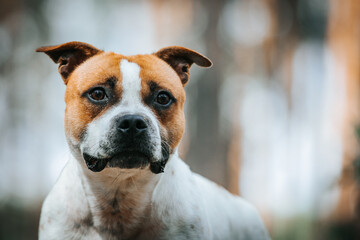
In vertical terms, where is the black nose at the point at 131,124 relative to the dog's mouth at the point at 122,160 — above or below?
above

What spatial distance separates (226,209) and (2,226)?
5.07 m

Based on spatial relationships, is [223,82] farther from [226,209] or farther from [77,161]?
[77,161]

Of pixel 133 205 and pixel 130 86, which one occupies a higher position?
pixel 130 86

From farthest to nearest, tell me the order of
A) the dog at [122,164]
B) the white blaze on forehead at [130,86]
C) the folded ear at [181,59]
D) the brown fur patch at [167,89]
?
the folded ear at [181,59], the brown fur patch at [167,89], the white blaze on forehead at [130,86], the dog at [122,164]

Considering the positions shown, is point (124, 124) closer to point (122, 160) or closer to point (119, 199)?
point (122, 160)

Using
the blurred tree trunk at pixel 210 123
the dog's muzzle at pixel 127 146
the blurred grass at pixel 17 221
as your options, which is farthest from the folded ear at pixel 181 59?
the blurred grass at pixel 17 221

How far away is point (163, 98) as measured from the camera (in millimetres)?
2758

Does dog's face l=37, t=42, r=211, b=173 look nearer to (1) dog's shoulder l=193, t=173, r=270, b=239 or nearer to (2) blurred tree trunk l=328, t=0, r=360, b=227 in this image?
(1) dog's shoulder l=193, t=173, r=270, b=239

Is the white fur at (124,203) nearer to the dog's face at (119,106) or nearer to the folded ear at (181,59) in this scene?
the dog's face at (119,106)

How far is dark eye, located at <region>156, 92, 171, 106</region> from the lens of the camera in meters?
2.74

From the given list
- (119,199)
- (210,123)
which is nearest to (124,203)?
(119,199)

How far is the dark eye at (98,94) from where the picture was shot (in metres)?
2.60

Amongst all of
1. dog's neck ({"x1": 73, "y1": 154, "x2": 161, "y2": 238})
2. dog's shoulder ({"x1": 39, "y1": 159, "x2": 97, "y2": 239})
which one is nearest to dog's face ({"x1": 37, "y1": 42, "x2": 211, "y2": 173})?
dog's neck ({"x1": 73, "y1": 154, "x2": 161, "y2": 238})

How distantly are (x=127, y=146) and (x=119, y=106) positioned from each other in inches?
12.8
